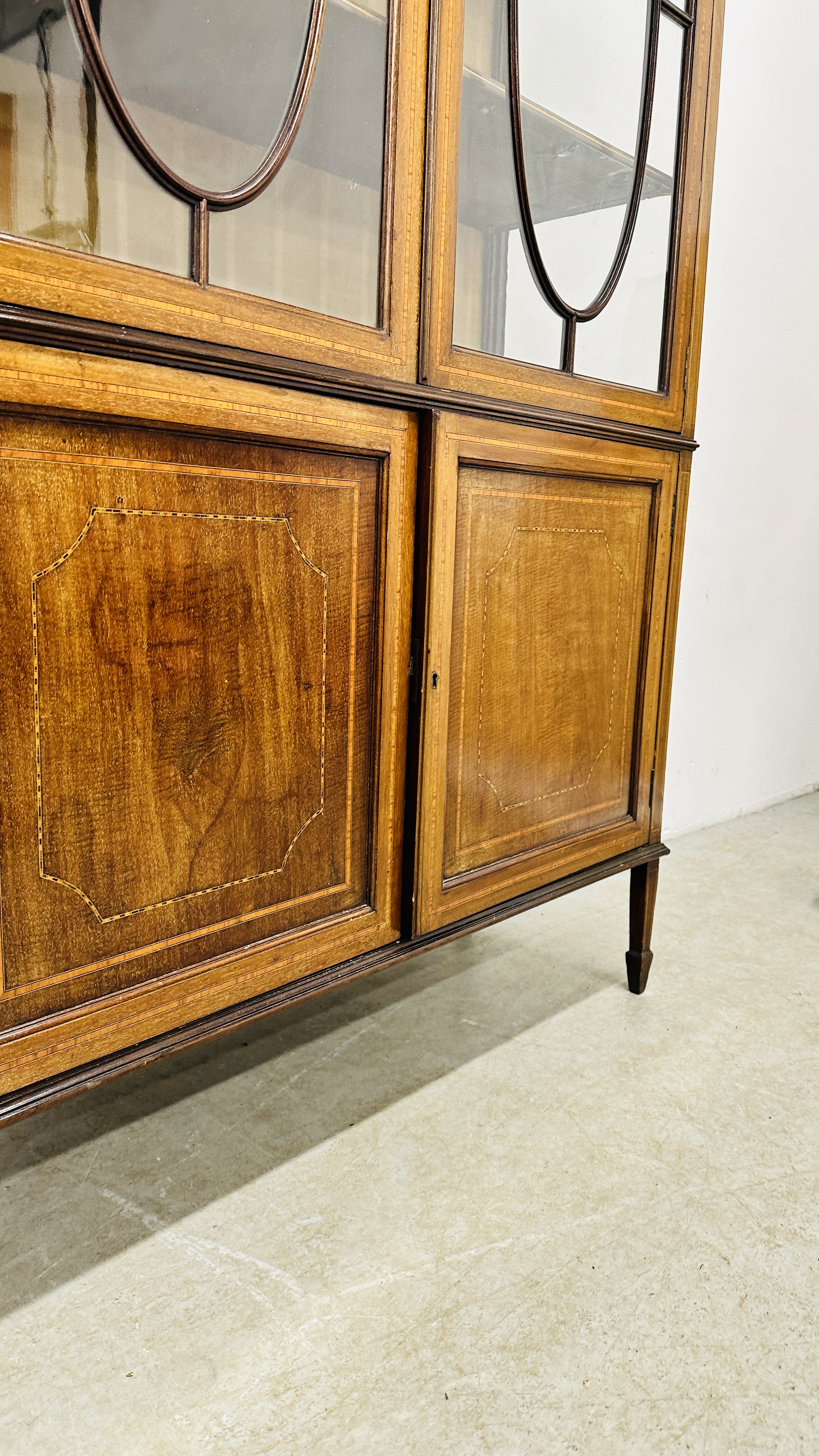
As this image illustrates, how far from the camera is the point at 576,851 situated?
51.7 inches

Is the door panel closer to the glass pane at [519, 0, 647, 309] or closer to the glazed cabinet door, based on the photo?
the glazed cabinet door

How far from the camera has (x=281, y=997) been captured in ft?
3.14

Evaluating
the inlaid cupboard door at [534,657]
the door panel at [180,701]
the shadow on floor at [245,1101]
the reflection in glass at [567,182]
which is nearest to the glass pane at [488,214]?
the reflection in glass at [567,182]

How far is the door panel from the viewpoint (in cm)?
74

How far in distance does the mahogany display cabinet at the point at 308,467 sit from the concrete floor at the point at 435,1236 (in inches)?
9.6

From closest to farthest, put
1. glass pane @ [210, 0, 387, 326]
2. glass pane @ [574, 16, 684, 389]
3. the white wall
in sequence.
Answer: glass pane @ [210, 0, 387, 326] < glass pane @ [574, 16, 684, 389] < the white wall

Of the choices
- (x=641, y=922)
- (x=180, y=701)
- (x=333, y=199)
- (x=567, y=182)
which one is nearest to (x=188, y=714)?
(x=180, y=701)

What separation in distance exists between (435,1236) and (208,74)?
107 centimetres

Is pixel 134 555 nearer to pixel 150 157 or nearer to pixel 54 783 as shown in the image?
pixel 54 783

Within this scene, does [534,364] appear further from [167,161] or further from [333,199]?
[167,161]

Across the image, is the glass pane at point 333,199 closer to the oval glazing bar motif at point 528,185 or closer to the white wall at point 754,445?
the oval glazing bar motif at point 528,185

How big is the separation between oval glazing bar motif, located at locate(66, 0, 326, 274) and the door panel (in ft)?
0.60

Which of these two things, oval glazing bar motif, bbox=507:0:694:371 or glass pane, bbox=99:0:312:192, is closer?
glass pane, bbox=99:0:312:192

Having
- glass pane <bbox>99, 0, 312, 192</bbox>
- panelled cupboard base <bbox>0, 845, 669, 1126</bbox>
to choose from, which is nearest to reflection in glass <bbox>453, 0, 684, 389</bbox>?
glass pane <bbox>99, 0, 312, 192</bbox>
